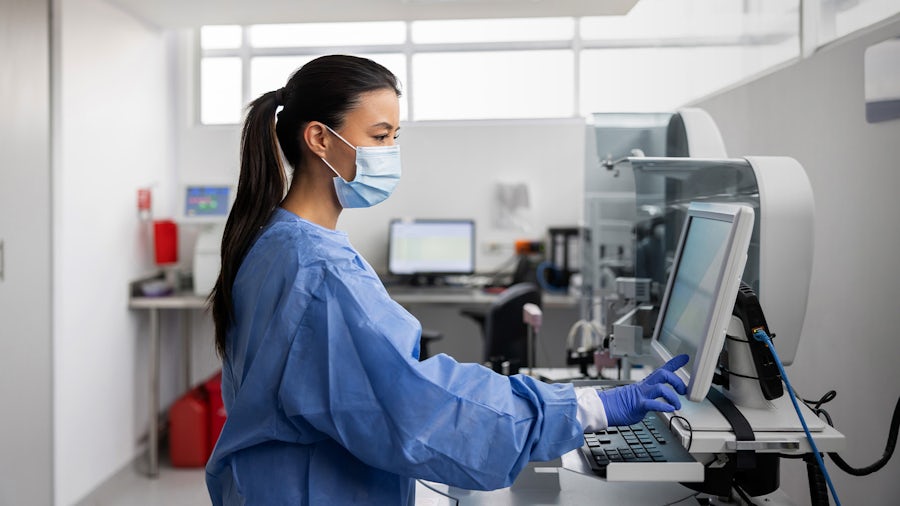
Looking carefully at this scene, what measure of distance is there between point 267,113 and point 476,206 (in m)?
3.14

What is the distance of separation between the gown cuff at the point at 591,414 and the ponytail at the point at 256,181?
0.60 meters

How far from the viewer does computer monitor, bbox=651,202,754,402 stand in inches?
42.0

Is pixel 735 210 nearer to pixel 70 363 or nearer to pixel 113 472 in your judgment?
pixel 70 363

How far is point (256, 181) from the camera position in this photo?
1.27 metres

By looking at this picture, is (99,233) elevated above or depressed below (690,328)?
above

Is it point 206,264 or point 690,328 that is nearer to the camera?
point 690,328

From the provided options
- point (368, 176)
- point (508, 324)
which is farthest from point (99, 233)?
point (368, 176)

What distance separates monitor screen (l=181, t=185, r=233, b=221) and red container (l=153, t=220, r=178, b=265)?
96 millimetres

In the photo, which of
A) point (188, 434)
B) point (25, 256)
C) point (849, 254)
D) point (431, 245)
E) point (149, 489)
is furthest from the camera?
point (431, 245)

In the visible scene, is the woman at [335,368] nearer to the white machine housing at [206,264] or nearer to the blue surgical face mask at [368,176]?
the blue surgical face mask at [368,176]

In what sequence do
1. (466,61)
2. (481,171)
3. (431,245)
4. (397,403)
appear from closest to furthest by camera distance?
(397,403) → (431,245) → (481,171) → (466,61)

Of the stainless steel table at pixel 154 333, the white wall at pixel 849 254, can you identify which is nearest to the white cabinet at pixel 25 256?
the stainless steel table at pixel 154 333

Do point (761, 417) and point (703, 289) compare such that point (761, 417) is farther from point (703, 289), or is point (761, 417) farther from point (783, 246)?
point (783, 246)

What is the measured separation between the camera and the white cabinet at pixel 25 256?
264 centimetres
